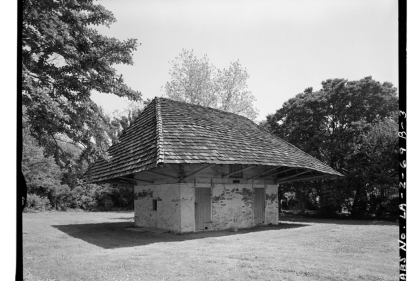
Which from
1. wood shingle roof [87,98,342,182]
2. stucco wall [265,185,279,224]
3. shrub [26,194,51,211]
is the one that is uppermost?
wood shingle roof [87,98,342,182]

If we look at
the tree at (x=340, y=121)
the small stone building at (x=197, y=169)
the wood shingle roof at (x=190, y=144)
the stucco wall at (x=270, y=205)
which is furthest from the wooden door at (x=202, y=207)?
the tree at (x=340, y=121)

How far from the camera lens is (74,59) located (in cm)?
655

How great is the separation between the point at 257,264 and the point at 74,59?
5.43 meters

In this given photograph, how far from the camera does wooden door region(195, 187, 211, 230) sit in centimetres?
1334

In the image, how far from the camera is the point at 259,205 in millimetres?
15953

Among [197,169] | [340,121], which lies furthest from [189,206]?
[340,121]

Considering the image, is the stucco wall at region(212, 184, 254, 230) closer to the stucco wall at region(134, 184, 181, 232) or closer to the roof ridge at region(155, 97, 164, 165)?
the stucco wall at region(134, 184, 181, 232)

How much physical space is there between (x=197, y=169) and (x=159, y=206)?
2321 mm

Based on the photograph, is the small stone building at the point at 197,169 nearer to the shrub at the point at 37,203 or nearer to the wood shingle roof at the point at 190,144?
the wood shingle roof at the point at 190,144

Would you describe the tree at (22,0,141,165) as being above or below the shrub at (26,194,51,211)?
above

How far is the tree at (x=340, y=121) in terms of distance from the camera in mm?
21828

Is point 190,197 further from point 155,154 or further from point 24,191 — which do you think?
point 24,191

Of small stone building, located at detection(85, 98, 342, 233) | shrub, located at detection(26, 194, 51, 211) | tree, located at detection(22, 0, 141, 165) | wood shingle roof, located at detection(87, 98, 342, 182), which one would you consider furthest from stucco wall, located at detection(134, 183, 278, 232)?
shrub, located at detection(26, 194, 51, 211)
